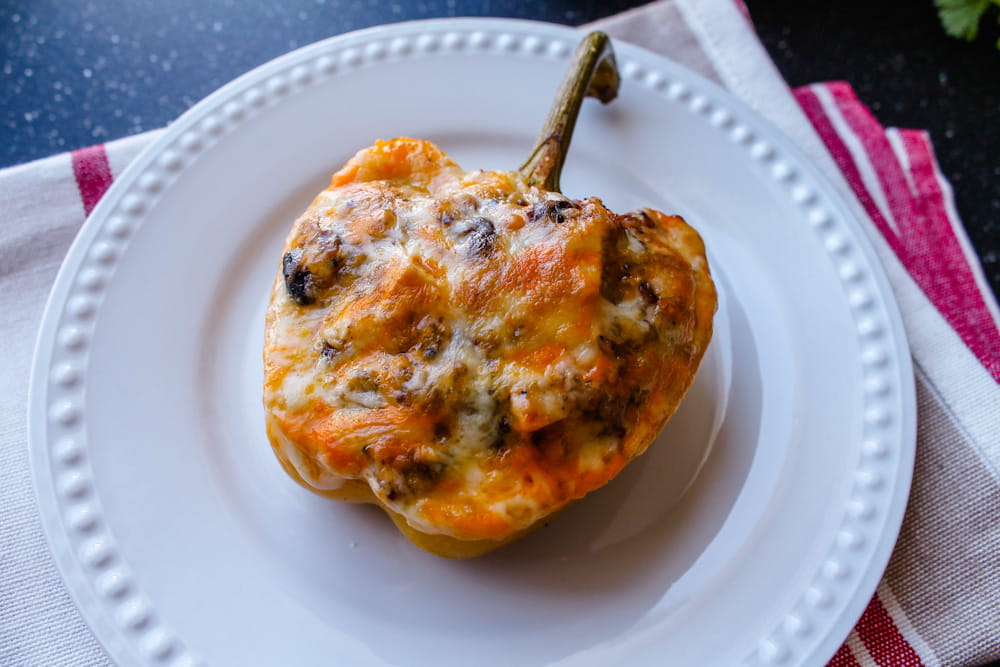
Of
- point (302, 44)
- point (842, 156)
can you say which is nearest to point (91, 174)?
point (302, 44)

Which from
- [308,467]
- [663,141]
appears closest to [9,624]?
[308,467]

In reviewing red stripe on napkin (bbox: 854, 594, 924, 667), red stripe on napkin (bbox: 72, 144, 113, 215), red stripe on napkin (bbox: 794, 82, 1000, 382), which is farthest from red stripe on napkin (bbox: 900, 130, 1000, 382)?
red stripe on napkin (bbox: 72, 144, 113, 215)

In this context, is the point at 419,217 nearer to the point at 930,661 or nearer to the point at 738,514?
the point at 738,514

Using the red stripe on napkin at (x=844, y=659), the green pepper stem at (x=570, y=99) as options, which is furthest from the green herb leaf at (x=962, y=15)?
the red stripe on napkin at (x=844, y=659)

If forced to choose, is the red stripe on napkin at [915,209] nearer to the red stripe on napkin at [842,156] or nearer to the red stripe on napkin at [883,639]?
the red stripe on napkin at [842,156]

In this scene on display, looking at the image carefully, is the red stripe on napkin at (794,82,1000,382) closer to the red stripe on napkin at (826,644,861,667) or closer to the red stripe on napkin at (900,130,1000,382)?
the red stripe on napkin at (900,130,1000,382)

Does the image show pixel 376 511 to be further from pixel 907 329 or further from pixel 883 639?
pixel 907 329
